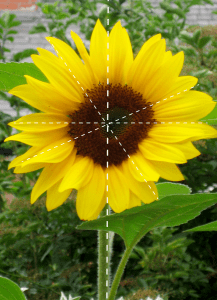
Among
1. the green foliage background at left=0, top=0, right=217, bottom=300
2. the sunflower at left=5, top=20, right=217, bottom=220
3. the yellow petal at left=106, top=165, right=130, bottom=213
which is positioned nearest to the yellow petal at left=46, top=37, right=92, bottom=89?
the sunflower at left=5, top=20, right=217, bottom=220

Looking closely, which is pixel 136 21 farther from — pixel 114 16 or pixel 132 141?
pixel 132 141

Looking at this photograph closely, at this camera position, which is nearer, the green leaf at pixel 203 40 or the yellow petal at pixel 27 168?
the yellow petal at pixel 27 168

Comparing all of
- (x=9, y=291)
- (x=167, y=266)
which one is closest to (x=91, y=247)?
(x=167, y=266)

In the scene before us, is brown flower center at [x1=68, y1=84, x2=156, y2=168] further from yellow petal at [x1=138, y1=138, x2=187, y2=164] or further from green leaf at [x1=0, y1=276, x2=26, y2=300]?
green leaf at [x1=0, y1=276, x2=26, y2=300]

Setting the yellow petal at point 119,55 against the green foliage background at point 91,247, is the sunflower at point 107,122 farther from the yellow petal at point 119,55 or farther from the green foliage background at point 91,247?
the green foliage background at point 91,247

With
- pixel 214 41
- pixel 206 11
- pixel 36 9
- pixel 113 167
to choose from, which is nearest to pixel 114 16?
pixel 214 41

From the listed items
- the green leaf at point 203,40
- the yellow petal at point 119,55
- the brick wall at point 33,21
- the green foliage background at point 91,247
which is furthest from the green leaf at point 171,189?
the brick wall at point 33,21
